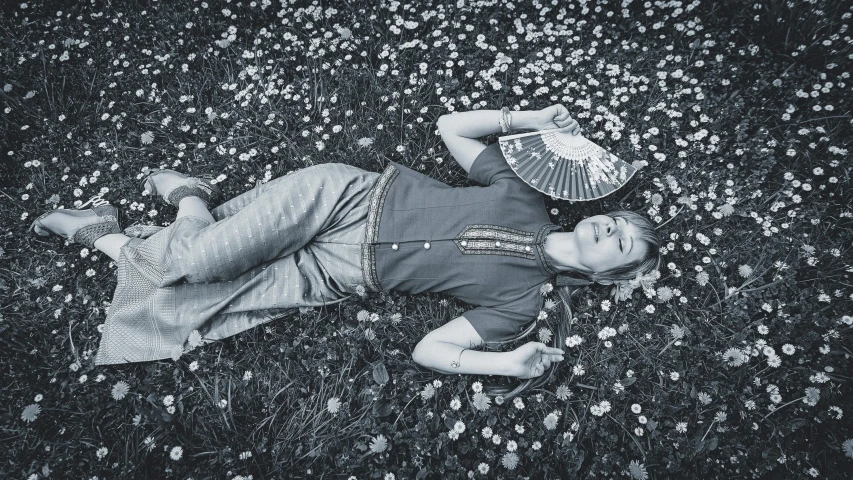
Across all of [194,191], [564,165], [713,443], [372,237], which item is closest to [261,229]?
[372,237]

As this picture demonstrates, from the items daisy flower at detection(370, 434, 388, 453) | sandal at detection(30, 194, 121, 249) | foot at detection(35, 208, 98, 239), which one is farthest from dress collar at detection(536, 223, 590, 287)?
foot at detection(35, 208, 98, 239)

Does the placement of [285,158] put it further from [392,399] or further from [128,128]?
[392,399]

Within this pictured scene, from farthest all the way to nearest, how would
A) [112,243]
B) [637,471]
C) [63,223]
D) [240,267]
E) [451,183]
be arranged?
1. [451,183]
2. [63,223]
3. [112,243]
4. [240,267]
5. [637,471]

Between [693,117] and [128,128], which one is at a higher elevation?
[128,128]

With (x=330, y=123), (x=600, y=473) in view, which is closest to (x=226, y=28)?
(x=330, y=123)

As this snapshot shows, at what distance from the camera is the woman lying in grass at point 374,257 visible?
7.91 feet

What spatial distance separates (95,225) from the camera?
2760 mm

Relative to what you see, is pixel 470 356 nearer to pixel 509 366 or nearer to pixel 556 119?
pixel 509 366

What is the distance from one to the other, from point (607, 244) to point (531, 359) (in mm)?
723

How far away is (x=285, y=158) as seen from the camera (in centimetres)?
324

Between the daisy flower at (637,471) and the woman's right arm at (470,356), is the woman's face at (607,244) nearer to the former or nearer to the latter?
the woman's right arm at (470,356)

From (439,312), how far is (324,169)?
107 centimetres

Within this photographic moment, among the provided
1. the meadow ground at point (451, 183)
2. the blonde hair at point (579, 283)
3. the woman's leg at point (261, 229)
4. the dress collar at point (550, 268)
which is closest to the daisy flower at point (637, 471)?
the meadow ground at point (451, 183)

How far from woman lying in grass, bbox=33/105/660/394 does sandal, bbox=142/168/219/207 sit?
10 centimetres
